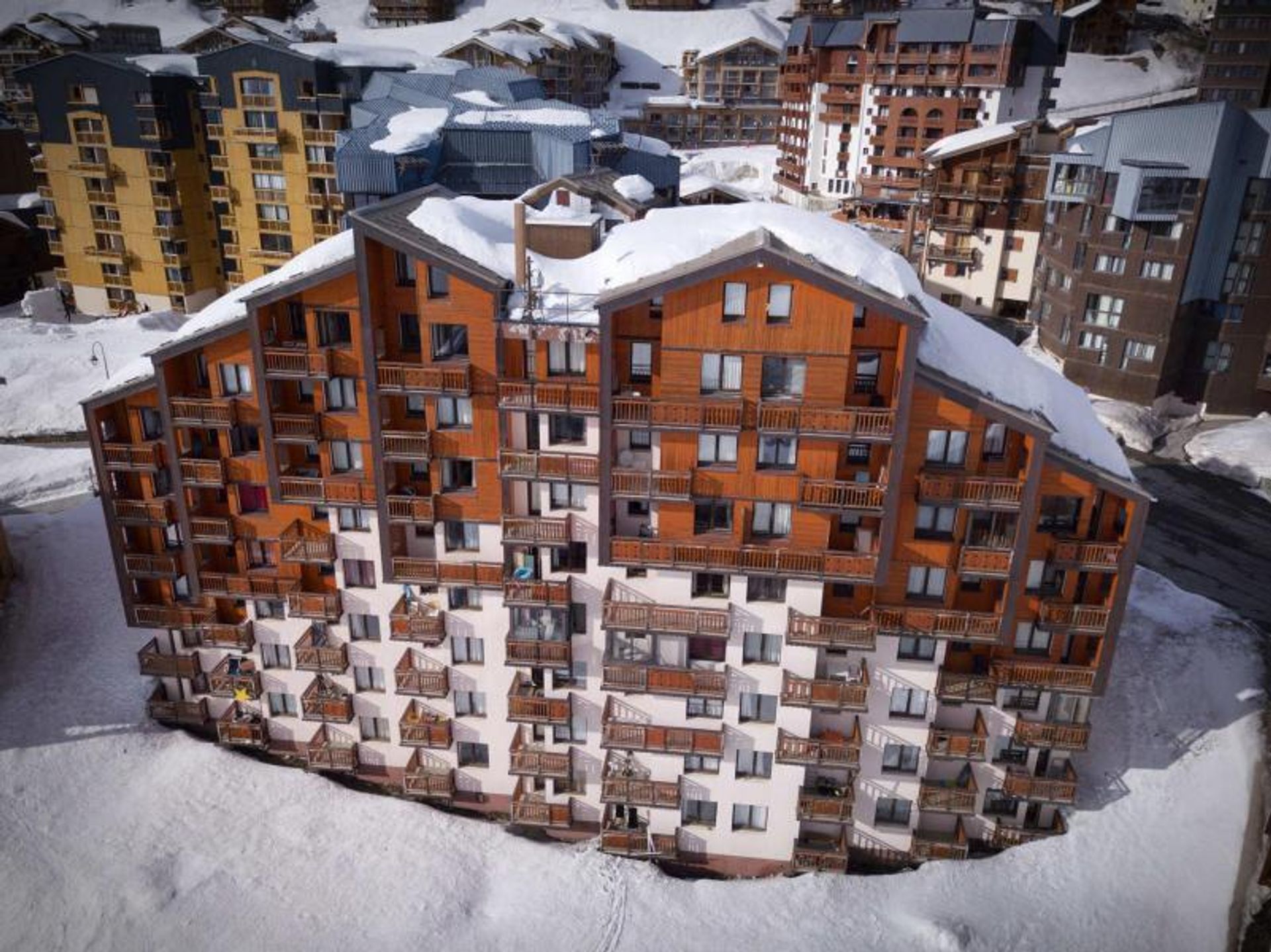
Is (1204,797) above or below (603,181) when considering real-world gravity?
below

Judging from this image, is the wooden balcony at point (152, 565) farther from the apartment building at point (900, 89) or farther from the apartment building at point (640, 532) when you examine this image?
the apartment building at point (900, 89)

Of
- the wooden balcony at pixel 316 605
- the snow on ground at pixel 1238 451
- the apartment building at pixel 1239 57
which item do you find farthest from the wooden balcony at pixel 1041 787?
the apartment building at pixel 1239 57

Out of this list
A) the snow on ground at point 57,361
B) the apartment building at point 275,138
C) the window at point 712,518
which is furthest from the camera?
the apartment building at point 275,138

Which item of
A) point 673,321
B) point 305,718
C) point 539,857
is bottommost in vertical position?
point 539,857

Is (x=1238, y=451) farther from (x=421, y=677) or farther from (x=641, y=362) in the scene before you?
(x=421, y=677)

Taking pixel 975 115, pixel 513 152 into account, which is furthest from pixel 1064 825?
pixel 975 115

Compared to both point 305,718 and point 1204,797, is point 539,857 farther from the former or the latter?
point 1204,797
